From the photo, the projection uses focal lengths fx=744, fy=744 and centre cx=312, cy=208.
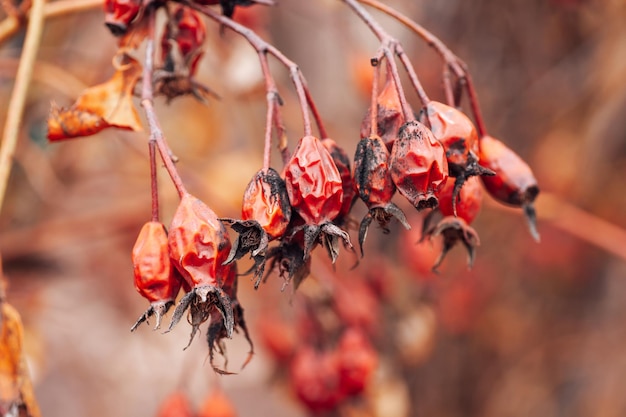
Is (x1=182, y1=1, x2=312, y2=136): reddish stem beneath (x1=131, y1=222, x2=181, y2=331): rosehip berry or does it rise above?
above

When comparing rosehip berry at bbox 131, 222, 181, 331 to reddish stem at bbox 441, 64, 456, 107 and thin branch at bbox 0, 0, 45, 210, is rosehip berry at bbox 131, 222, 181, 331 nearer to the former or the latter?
thin branch at bbox 0, 0, 45, 210

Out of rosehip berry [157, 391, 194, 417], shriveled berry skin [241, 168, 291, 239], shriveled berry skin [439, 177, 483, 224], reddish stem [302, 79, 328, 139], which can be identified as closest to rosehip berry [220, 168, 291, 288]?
shriveled berry skin [241, 168, 291, 239]

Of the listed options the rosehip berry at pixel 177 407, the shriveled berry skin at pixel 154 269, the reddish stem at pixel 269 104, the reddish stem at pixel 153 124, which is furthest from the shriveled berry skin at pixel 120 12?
the rosehip berry at pixel 177 407

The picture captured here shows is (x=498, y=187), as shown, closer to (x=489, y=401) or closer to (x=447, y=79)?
(x=447, y=79)

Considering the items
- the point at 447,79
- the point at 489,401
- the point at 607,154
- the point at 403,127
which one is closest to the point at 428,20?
the point at 607,154

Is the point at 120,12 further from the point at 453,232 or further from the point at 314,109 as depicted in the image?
the point at 453,232

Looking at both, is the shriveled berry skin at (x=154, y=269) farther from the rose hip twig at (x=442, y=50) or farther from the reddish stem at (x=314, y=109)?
the rose hip twig at (x=442, y=50)

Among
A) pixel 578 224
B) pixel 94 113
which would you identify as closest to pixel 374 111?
pixel 94 113
